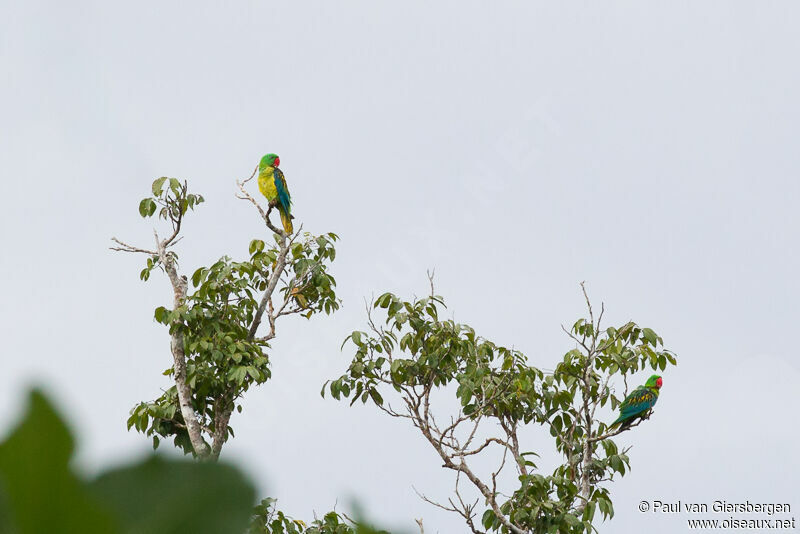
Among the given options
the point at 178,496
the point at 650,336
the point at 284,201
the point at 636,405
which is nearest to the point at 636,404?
the point at 636,405

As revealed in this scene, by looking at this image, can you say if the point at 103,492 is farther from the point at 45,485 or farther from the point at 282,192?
the point at 282,192

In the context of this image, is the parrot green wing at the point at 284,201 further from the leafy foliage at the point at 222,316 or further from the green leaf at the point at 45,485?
the green leaf at the point at 45,485

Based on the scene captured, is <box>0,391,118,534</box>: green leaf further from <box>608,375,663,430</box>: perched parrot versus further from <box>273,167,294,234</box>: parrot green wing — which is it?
<box>273,167,294,234</box>: parrot green wing

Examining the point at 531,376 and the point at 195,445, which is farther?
the point at 531,376

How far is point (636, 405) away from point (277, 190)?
312 cm

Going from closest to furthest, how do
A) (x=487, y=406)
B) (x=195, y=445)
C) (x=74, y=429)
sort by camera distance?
(x=74, y=429)
(x=195, y=445)
(x=487, y=406)

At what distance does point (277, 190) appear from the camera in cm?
661

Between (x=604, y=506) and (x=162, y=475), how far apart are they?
5930 millimetres

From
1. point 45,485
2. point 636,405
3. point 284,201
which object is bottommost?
point 45,485

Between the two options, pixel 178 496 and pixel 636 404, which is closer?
pixel 178 496

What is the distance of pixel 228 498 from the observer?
190 mm

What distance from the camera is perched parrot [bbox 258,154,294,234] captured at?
6543mm

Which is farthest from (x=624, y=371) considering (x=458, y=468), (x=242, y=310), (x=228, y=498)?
(x=228, y=498)

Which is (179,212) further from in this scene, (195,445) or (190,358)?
(195,445)
